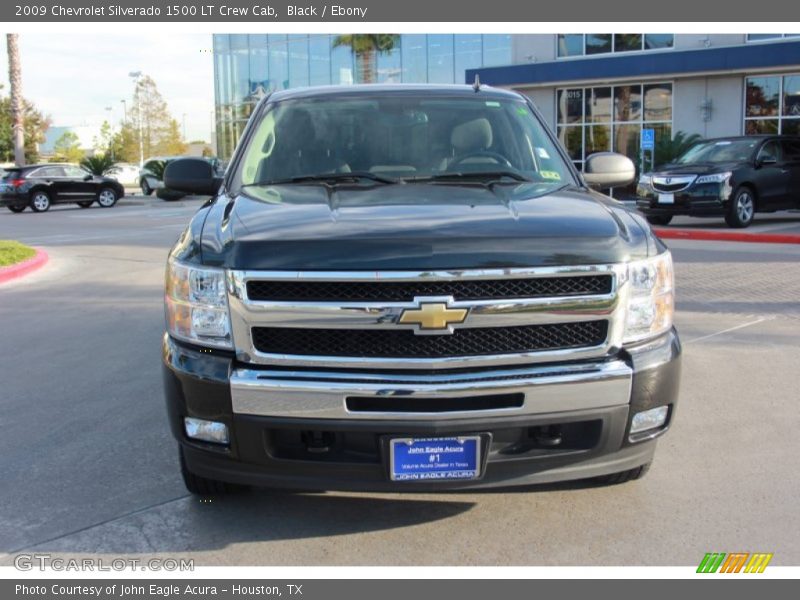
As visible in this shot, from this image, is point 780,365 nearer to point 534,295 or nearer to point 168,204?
point 534,295

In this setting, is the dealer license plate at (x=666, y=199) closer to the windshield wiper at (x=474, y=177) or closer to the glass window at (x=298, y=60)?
the windshield wiper at (x=474, y=177)

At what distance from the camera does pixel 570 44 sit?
94.8ft

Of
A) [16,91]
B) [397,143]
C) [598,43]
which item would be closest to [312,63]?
[16,91]

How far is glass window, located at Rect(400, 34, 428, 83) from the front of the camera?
37.6 m

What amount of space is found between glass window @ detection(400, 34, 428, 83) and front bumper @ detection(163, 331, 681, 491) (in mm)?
34976

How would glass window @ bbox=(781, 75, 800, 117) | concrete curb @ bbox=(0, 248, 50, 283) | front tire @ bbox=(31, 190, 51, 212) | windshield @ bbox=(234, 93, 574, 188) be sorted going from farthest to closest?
1. front tire @ bbox=(31, 190, 51, 212)
2. glass window @ bbox=(781, 75, 800, 117)
3. concrete curb @ bbox=(0, 248, 50, 283)
4. windshield @ bbox=(234, 93, 574, 188)

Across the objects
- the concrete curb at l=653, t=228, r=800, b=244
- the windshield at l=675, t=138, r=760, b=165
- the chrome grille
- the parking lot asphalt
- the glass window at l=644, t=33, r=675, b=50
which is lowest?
the parking lot asphalt

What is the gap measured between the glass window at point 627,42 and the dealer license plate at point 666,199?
449 inches

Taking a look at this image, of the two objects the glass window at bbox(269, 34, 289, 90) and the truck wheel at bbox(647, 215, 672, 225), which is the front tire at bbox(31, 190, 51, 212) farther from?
the truck wheel at bbox(647, 215, 672, 225)

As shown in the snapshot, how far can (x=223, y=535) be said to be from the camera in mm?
3936

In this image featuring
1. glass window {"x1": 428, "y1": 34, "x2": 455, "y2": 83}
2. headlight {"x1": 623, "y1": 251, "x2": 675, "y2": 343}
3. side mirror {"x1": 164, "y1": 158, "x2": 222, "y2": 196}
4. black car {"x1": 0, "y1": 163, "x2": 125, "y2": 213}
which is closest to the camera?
headlight {"x1": 623, "y1": 251, "x2": 675, "y2": 343}

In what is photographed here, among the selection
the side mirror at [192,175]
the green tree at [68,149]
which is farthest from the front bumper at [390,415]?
the green tree at [68,149]

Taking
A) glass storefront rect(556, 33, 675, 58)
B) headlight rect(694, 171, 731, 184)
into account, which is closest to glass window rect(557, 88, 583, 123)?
glass storefront rect(556, 33, 675, 58)

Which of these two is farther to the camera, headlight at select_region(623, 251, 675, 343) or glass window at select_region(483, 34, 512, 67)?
glass window at select_region(483, 34, 512, 67)
